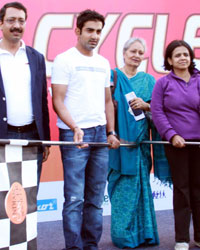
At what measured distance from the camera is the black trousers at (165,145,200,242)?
276cm

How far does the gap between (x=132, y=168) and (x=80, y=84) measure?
2.57 feet

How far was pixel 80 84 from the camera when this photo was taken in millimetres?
2480

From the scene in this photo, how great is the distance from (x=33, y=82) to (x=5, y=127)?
0.28 meters

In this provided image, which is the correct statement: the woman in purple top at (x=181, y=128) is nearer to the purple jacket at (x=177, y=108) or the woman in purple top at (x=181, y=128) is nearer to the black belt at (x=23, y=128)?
the purple jacket at (x=177, y=108)

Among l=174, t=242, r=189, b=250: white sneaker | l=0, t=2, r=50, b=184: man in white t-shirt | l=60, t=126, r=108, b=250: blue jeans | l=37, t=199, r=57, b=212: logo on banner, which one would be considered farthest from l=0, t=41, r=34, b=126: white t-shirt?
l=37, t=199, r=57, b=212: logo on banner

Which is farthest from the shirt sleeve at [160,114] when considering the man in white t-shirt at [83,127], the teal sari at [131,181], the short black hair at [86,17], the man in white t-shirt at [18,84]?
the man in white t-shirt at [18,84]

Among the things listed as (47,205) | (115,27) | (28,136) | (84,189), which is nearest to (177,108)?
(84,189)

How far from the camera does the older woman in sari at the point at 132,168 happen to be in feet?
9.71

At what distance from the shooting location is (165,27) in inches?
157

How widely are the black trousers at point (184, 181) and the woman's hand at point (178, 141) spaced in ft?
0.26

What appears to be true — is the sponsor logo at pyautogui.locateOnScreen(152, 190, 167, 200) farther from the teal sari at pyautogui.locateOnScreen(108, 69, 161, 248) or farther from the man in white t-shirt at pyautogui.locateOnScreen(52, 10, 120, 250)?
the man in white t-shirt at pyautogui.locateOnScreen(52, 10, 120, 250)

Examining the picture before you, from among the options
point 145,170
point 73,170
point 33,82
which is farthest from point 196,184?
point 33,82

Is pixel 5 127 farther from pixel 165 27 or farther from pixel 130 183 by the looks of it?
pixel 165 27

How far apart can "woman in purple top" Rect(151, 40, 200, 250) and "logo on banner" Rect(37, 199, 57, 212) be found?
1262 millimetres
